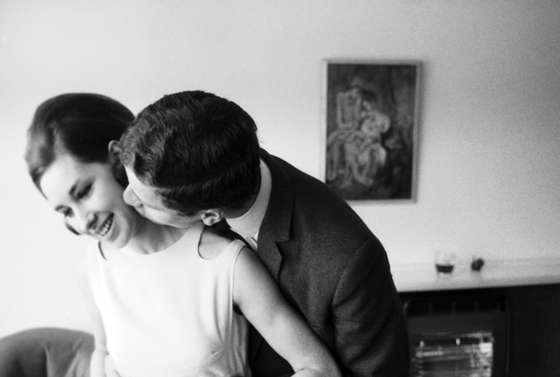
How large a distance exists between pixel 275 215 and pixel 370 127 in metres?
1.83

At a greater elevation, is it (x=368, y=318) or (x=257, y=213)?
(x=257, y=213)

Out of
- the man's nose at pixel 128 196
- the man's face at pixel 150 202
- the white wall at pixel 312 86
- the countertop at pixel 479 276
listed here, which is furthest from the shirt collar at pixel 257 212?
the countertop at pixel 479 276

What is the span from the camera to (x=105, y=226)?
980mm

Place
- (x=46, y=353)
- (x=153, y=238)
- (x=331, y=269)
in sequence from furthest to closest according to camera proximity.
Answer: (x=46, y=353) < (x=153, y=238) < (x=331, y=269)

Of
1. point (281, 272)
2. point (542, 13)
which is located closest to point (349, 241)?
point (281, 272)

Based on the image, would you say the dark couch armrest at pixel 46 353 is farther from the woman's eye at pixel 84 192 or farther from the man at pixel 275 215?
the woman's eye at pixel 84 192

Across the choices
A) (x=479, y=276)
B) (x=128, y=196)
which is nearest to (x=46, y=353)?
(x=128, y=196)

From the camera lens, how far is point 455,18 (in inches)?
109

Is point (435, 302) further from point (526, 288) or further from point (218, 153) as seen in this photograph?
point (218, 153)

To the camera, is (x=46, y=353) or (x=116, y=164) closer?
(x=116, y=164)

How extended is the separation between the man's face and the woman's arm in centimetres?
19

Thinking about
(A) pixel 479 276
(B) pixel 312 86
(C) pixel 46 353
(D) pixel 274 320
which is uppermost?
(B) pixel 312 86

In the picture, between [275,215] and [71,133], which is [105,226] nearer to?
[71,133]

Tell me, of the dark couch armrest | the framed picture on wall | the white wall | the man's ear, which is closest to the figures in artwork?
the framed picture on wall
